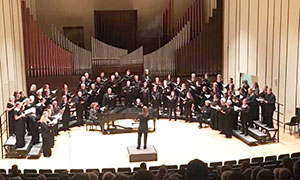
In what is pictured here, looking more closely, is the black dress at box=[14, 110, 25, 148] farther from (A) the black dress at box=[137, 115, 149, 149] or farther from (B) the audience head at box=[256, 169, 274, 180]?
(B) the audience head at box=[256, 169, 274, 180]

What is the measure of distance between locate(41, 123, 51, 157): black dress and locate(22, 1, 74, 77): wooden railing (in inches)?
244

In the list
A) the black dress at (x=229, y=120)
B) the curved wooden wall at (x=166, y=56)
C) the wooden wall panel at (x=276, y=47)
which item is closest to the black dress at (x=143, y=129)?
the black dress at (x=229, y=120)

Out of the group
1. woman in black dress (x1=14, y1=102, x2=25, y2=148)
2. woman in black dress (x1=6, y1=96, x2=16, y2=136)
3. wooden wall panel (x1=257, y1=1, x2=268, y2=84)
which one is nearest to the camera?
woman in black dress (x1=14, y1=102, x2=25, y2=148)

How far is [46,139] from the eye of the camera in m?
12.5

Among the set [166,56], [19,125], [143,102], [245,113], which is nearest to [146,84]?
[143,102]

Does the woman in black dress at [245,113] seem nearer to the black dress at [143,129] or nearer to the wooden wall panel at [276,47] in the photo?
the wooden wall panel at [276,47]

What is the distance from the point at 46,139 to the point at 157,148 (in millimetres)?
3321

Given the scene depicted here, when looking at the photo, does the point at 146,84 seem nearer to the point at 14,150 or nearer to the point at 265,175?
the point at 14,150

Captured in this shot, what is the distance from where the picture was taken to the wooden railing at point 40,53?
1803cm

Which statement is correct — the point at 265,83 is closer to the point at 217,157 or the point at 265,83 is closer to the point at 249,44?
the point at 249,44

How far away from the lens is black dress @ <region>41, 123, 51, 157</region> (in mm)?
12516

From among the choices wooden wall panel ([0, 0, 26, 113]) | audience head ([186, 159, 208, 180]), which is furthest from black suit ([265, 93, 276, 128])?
audience head ([186, 159, 208, 180])

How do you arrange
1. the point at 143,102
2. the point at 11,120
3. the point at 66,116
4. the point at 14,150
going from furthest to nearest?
the point at 143,102, the point at 66,116, the point at 11,120, the point at 14,150

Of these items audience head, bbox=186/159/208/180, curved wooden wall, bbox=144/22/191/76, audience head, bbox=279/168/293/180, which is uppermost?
curved wooden wall, bbox=144/22/191/76
